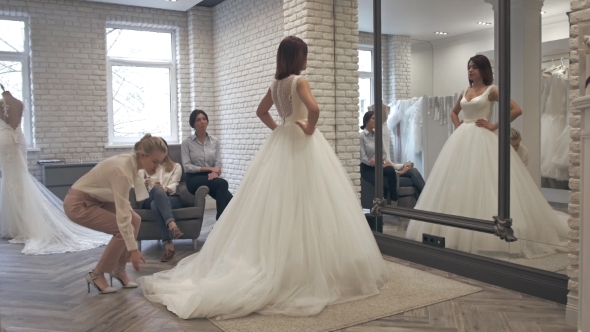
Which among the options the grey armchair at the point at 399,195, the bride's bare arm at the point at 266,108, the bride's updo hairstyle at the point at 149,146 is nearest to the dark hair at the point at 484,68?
the grey armchair at the point at 399,195

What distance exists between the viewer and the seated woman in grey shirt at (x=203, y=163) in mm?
5512

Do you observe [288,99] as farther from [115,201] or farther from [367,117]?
[367,117]

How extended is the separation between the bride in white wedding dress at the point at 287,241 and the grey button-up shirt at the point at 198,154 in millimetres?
1871

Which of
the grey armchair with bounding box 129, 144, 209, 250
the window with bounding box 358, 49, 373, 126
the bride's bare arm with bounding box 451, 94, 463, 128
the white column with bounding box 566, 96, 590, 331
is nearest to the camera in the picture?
the white column with bounding box 566, 96, 590, 331

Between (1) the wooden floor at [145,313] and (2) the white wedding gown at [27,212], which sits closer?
(1) the wooden floor at [145,313]

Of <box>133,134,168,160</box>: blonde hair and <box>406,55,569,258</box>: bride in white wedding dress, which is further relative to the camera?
<box>406,55,569,258</box>: bride in white wedding dress

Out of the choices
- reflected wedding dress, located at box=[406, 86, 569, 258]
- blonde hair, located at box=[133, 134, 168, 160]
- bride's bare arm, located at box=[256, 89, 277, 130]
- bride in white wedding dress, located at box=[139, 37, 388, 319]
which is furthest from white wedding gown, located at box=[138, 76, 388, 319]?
reflected wedding dress, located at box=[406, 86, 569, 258]

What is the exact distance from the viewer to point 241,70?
27.5ft

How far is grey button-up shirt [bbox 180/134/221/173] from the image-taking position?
5629 mm

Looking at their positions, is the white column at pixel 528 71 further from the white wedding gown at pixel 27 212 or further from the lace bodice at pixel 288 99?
the white wedding gown at pixel 27 212

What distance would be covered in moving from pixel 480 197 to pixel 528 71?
991mm

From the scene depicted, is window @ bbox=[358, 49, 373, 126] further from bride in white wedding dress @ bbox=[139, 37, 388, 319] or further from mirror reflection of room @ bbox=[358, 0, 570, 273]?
bride in white wedding dress @ bbox=[139, 37, 388, 319]

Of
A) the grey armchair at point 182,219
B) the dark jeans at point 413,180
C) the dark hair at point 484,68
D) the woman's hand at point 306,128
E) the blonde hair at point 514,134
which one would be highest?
the dark hair at point 484,68

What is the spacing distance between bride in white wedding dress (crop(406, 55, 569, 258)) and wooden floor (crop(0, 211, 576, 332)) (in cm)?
35
